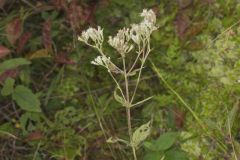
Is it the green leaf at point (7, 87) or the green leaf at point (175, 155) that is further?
the green leaf at point (7, 87)

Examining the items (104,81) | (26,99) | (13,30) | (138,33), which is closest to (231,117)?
(138,33)

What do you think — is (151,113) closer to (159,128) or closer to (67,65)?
(159,128)

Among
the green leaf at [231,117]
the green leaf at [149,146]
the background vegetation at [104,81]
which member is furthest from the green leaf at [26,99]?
the green leaf at [231,117]

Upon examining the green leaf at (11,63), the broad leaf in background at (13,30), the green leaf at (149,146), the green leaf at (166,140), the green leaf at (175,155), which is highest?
the broad leaf in background at (13,30)

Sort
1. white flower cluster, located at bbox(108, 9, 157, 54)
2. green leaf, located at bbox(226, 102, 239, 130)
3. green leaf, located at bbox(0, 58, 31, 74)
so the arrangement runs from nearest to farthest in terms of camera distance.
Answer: white flower cluster, located at bbox(108, 9, 157, 54), green leaf, located at bbox(226, 102, 239, 130), green leaf, located at bbox(0, 58, 31, 74)

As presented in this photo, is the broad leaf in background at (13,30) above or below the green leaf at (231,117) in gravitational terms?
above

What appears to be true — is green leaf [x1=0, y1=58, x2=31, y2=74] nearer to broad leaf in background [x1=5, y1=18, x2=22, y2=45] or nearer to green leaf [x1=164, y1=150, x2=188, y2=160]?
broad leaf in background [x1=5, y1=18, x2=22, y2=45]

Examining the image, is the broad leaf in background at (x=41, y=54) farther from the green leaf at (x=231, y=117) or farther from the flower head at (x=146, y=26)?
the green leaf at (x=231, y=117)

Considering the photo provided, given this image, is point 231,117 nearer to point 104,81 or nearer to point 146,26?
point 146,26

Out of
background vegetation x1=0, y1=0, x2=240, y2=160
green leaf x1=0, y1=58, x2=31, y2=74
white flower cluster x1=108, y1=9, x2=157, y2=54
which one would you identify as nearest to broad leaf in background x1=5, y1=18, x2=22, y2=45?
background vegetation x1=0, y1=0, x2=240, y2=160
